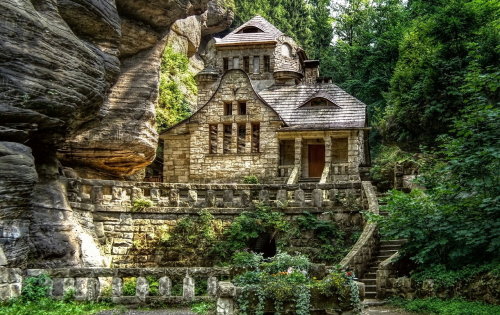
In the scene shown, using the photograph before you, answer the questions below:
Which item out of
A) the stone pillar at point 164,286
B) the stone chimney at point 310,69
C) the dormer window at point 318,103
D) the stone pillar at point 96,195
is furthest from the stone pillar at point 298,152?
the stone pillar at point 164,286

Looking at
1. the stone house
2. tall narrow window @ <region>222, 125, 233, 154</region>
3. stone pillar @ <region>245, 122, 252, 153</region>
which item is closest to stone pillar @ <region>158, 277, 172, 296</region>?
the stone house

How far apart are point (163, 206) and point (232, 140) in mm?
10358

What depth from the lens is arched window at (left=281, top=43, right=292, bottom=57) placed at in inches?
1567

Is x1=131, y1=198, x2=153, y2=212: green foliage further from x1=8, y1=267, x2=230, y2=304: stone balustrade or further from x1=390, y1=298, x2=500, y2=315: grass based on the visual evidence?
x1=390, y1=298, x2=500, y2=315: grass

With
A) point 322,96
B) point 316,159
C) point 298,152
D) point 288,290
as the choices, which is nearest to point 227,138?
point 298,152

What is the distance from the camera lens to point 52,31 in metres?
15.8

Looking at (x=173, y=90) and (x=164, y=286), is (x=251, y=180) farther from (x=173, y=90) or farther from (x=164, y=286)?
(x=164, y=286)

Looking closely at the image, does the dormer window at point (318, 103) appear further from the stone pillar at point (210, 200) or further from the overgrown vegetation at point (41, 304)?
the overgrown vegetation at point (41, 304)

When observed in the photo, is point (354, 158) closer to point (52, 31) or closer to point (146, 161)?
point (146, 161)

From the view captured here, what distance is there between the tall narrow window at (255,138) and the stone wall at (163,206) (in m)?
8.98

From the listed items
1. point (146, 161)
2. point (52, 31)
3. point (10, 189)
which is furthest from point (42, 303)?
point (146, 161)

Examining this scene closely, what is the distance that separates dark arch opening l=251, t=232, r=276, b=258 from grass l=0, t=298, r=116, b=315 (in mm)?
8124

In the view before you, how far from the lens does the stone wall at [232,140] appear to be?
1161 inches

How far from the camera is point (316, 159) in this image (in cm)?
3123
